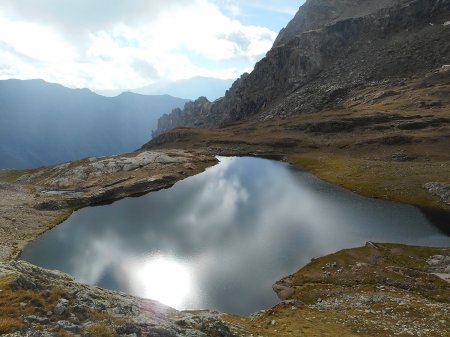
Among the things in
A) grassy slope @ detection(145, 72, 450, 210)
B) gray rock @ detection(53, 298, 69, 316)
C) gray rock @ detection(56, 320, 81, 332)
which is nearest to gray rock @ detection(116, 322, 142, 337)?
gray rock @ detection(56, 320, 81, 332)

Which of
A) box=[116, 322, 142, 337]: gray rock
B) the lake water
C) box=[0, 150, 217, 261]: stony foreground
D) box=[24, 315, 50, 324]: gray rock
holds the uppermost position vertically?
box=[24, 315, 50, 324]: gray rock

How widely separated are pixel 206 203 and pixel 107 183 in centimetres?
4461

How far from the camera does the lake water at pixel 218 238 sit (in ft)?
189

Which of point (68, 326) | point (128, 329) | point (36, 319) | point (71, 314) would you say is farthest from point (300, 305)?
point (36, 319)

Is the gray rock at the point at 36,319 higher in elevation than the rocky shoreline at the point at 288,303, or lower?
higher

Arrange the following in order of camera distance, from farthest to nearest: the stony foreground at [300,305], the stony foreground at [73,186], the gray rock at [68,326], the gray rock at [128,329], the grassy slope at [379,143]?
the grassy slope at [379,143]
the stony foreground at [73,186]
the stony foreground at [300,305]
the gray rock at [128,329]
the gray rock at [68,326]

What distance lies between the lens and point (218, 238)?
7531cm

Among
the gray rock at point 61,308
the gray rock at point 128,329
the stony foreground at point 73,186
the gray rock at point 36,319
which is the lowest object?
the stony foreground at point 73,186

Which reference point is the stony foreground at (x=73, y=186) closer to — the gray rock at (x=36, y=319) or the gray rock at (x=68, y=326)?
the gray rock at (x=36, y=319)

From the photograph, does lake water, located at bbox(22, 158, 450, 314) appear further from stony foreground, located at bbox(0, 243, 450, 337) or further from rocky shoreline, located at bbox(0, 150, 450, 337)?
stony foreground, located at bbox(0, 243, 450, 337)

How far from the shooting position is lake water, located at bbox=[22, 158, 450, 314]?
5747 cm

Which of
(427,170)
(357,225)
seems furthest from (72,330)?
(427,170)

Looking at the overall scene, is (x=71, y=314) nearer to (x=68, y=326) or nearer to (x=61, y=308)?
(x=61, y=308)

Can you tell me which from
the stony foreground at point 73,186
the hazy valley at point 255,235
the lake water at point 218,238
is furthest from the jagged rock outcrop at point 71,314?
the stony foreground at point 73,186
